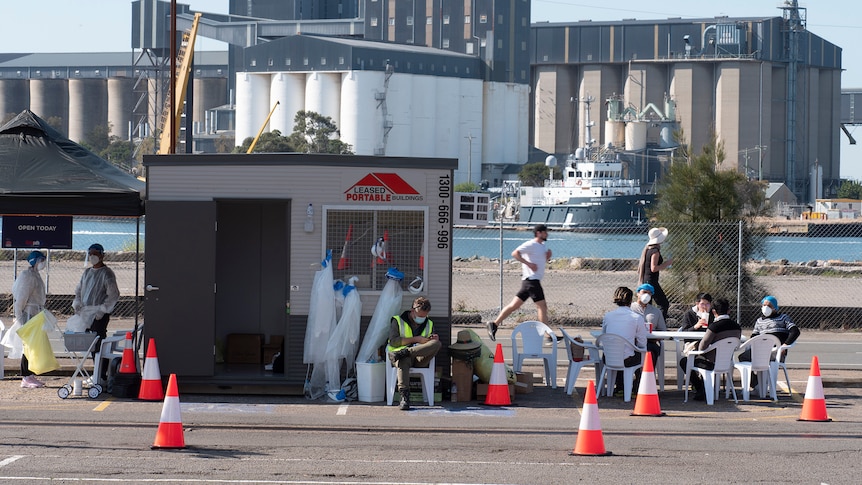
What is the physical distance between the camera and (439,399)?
43.6 ft

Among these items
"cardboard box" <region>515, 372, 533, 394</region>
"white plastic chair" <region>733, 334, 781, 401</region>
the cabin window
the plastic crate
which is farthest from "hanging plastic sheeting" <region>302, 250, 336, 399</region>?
"white plastic chair" <region>733, 334, 781, 401</region>

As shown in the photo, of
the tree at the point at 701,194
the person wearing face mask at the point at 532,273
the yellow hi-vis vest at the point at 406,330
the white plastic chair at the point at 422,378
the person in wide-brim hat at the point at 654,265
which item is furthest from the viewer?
the tree at the point at 701,194

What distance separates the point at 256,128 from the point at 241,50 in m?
18.2

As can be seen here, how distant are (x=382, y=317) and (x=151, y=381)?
254 cm

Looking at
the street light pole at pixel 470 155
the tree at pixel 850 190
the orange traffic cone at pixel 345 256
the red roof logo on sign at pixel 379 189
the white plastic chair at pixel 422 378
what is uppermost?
the street light pole at pixel 470 155

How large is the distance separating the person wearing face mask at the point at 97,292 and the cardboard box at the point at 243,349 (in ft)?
5.63

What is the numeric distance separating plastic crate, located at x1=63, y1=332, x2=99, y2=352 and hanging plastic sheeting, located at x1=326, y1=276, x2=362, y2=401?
100 inches

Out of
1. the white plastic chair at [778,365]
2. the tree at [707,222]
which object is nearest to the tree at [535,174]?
the tree at [707,222]

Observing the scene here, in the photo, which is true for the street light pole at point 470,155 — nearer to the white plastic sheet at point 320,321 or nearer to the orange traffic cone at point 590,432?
the white plastic sheet at point 320,321

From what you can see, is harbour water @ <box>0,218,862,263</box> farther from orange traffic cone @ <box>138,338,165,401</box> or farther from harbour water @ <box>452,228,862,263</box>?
orange traffic cone @ <box>138,338,165,401</box>

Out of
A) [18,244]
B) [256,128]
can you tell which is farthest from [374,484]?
[256,128]

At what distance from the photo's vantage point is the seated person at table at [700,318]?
14.5 meters

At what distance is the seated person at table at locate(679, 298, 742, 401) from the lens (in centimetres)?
1349

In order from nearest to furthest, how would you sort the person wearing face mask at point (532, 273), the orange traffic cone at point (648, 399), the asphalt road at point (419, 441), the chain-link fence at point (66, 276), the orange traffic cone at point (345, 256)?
the asphalt road at point (419, 441), the orange traffic cone at point (648, 399), the orange traffic cone at point (345, 256), the person wearing face mask at point (532, 273), the chain-link fence at point (66, 276)
